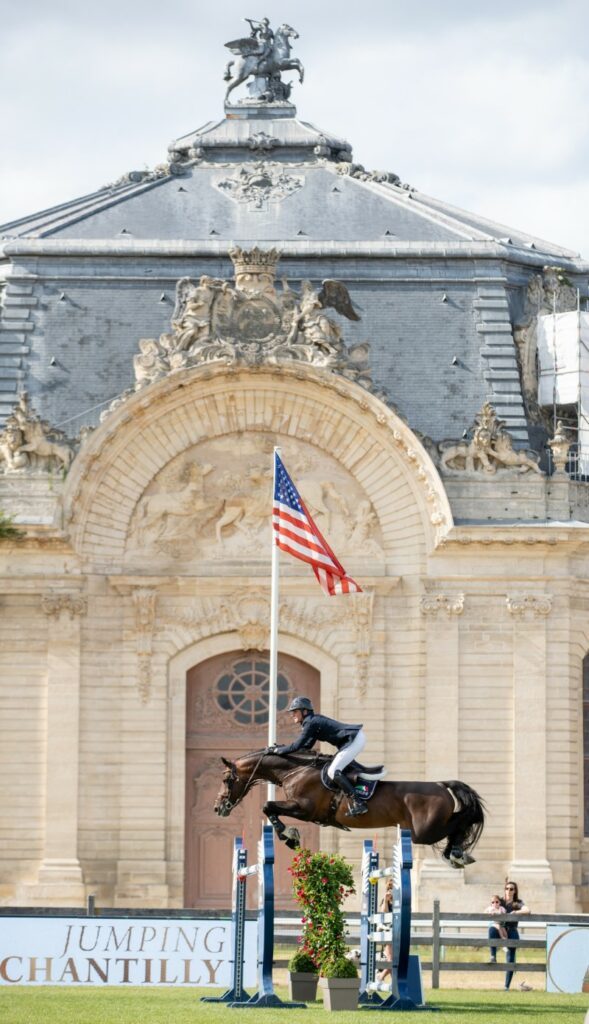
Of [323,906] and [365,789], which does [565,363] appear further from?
[323,906]

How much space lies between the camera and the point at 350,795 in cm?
3662

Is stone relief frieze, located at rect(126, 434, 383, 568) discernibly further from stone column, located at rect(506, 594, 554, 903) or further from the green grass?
the green grass

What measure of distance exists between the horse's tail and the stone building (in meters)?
14.3

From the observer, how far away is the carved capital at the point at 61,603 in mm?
51719

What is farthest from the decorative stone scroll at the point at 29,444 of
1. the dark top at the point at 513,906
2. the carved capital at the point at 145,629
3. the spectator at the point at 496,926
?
the dark top at the point at 513,906

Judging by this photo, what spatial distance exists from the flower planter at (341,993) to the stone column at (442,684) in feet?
55.1

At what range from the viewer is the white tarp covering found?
179 feet

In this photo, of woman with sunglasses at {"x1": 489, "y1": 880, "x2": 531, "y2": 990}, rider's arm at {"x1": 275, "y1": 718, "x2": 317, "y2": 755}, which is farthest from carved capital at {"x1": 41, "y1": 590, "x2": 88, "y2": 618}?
rider's arm at {"x1": 275, "y1": 718, "x2": 317, "y2": 755}

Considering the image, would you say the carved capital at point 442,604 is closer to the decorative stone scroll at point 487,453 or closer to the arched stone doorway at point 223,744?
the decorative stone scroll at point 487,453

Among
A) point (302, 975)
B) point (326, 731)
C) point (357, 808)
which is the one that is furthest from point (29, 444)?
point (302, 975)

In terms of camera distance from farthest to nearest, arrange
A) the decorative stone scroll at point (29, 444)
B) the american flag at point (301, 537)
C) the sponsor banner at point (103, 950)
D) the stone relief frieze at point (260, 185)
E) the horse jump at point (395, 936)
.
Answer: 1. the stone relief frieze at point (260, 185)
2. the decorative stone scroll at point (29, 444)
3. the american flag at point (301, 537)
4. the sponsor banner at point (103, 950)
5. the horse jump at point (395, 936)

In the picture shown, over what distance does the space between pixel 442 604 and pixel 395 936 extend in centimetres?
1832

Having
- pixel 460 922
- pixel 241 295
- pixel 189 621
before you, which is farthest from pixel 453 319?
pixel 460 922

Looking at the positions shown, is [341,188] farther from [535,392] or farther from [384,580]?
[384,580]
